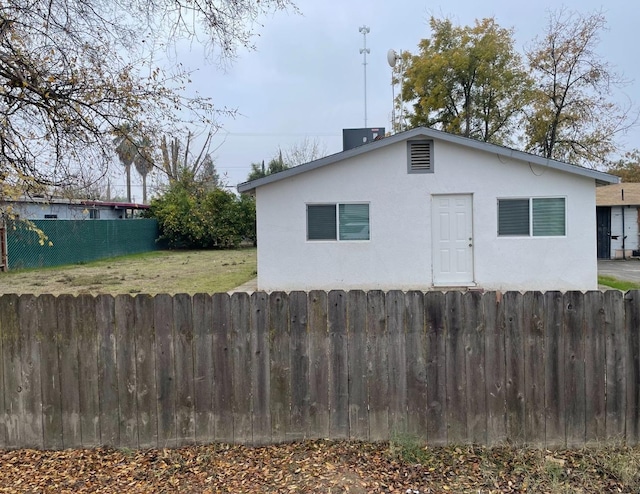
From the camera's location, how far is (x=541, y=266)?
10547mm

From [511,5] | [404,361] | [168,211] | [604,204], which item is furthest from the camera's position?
[168,211]

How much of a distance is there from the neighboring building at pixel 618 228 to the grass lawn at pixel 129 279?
14.8 metres

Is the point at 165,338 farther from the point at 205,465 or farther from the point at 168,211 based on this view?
the point at 168,211

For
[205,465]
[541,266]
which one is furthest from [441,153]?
[205,465]

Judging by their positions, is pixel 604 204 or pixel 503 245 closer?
pixel 503 245

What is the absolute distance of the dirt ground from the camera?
2.71 metres

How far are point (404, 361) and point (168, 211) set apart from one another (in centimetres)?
2591

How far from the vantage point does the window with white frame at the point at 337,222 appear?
1089 centimetres

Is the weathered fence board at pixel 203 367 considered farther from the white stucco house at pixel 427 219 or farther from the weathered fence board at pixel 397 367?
the white stucco house at pixel 427 219

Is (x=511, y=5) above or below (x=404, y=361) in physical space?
above

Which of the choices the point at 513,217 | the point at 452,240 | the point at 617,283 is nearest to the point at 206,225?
the point at 452,240

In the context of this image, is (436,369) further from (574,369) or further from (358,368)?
(574,369)

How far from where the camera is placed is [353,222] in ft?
35.8

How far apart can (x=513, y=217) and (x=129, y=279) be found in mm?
10724
